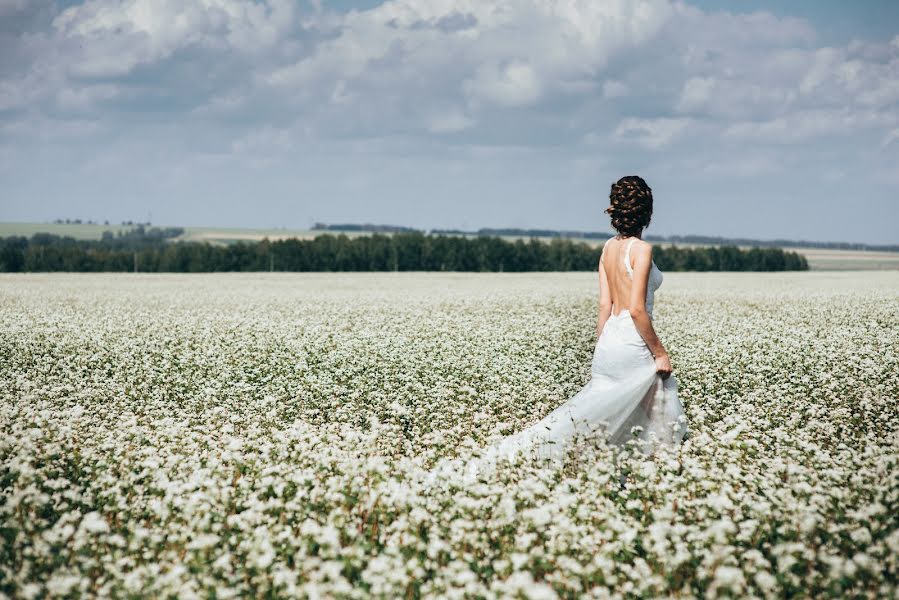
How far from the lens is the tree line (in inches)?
3408

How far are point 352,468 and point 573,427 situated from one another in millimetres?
2281

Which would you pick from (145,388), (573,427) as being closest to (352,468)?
(573,427)

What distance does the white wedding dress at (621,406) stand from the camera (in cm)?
679

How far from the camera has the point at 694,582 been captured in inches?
187

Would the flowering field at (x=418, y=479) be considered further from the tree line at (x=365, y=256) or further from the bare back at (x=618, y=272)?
the tree line at (x=365, y=256)

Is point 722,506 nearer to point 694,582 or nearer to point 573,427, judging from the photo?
point 694,582

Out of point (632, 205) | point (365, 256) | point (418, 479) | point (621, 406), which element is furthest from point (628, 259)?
point (365, 256)

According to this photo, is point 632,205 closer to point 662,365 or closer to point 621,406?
point 662,365

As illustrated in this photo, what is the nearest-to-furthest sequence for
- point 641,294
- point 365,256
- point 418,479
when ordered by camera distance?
point 418,479
point 641,294
point 365,256

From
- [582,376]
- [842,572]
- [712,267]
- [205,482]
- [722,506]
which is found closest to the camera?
[842,572]

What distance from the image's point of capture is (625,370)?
686 centimetres

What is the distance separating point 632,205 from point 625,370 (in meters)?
1.59

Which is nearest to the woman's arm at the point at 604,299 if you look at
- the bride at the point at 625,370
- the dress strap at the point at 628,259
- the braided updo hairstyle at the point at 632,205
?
the bride at the point at 625,370

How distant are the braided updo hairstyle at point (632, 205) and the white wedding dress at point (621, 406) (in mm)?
395
